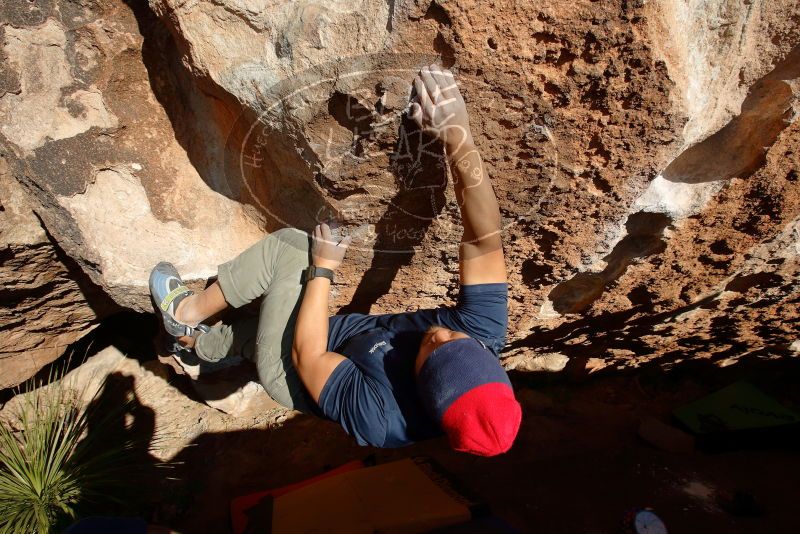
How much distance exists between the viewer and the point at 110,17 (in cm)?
181

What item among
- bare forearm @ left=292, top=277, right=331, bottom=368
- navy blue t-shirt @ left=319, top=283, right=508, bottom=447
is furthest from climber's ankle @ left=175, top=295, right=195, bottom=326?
navy blue t-shirt @ left=319, top=283, right=508, bottom=447

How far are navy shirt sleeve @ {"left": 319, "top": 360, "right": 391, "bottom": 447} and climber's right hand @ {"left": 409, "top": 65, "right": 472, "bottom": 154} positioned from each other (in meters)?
0.83

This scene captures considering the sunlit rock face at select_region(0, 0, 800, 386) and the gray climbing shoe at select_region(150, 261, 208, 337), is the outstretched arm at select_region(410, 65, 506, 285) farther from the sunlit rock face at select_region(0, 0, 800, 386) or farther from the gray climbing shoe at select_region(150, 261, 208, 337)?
the gray climbing shoe at select_region(150, 261, 208, 337)

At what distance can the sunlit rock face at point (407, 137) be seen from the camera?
144cm

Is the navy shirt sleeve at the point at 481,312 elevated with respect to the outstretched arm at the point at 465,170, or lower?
lower

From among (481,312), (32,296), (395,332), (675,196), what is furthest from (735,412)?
(32,296)

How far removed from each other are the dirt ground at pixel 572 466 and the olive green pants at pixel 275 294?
154 centimetres

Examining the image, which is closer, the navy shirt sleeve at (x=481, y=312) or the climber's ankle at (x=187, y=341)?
the navy shirt sleeve at (x=481, y=312)

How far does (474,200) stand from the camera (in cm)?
163

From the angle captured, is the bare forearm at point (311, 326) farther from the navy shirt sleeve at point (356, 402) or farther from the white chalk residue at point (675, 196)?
the white chalk residue at point (675, 196)

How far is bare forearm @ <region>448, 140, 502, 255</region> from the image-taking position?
1.58 meters

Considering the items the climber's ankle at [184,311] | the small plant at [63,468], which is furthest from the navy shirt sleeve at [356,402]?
the small plant at [63,468]

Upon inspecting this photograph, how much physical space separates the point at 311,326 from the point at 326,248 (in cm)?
31

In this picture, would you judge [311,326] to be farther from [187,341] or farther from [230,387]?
[230,387]
